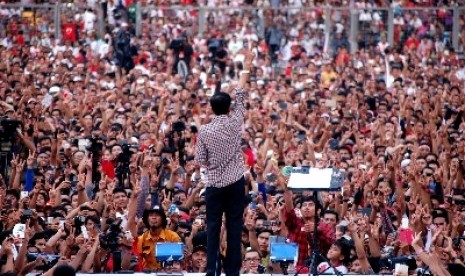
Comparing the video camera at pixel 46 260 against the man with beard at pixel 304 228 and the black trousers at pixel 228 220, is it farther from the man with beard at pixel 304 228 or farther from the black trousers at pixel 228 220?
the man with beard at pixel 304 228

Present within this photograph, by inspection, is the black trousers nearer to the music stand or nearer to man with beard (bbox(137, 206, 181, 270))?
the music stand

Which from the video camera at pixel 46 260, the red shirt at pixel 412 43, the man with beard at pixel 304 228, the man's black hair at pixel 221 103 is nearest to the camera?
the man's black hair at pixel 221 103

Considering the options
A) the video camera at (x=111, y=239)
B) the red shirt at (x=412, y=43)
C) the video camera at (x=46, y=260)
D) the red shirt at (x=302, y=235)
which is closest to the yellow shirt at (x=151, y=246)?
the video camera at (x=111, y=239)

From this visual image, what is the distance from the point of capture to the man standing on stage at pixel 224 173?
445 inches

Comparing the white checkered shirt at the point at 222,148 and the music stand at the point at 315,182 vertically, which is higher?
the white checkered shirt at the point at 222,148

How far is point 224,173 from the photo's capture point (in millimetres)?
11305

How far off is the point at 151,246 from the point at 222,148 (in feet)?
9.10

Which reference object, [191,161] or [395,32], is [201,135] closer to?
[191,161]

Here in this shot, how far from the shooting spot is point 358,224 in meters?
14.4

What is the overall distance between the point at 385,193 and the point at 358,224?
2.05 metres

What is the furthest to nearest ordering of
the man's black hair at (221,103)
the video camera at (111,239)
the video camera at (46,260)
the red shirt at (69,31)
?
the red shirt at (69,31)
the video camera at (111,239)
the video camera at (46,260)
the man's black hair at (221,103)

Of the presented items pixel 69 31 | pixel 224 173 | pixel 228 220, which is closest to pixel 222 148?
pixel 224 173

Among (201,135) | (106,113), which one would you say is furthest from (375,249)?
(106,113)

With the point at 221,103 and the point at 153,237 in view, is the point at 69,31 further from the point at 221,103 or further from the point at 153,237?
the point at 221,103
